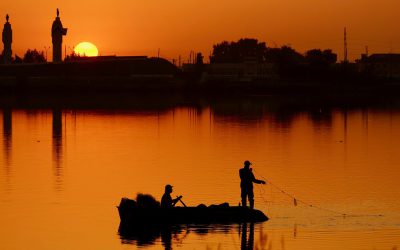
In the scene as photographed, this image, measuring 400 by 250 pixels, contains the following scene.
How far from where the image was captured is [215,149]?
228 ft

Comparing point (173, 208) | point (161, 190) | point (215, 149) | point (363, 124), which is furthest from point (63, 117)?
point (173, 208)

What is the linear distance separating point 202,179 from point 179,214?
46.6 feet

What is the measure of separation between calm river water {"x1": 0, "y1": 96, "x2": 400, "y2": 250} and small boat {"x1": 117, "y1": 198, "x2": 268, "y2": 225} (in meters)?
0.47

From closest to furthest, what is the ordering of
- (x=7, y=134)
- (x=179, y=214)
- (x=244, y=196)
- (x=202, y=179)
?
(x=179, y=214) < (x=244, y=196) < (x=202, y=179) < (x=7, y=134)

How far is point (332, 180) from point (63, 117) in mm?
65933

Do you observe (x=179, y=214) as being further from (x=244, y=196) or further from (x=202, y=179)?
(x=202, y=179)

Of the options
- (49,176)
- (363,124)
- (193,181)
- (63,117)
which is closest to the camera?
(193,181)

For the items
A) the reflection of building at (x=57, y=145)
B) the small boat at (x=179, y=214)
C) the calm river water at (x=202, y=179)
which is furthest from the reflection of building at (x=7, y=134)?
the small boat at (x=179, y=214)

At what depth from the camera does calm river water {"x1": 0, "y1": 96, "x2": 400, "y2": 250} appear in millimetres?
35000

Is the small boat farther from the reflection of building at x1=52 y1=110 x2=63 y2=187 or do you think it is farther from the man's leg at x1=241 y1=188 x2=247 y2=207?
the reflection of building at x1=52 y1=110 x2=63 y2=187

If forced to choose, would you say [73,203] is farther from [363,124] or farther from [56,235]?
[363,124]

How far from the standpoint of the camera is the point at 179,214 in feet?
119

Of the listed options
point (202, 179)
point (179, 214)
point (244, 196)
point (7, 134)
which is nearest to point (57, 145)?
point (7, 134)

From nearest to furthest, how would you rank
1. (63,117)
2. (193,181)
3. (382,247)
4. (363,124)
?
(382,247) < (193,181) < (363,124) < (63,117)
